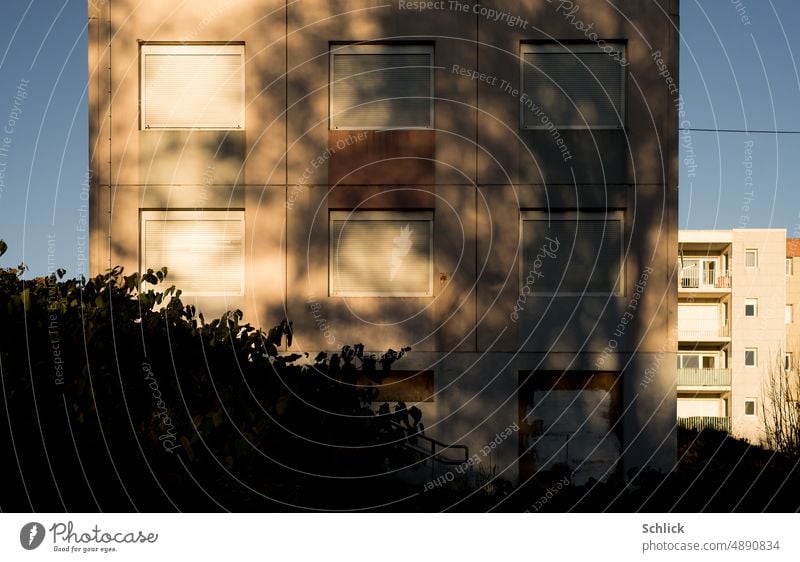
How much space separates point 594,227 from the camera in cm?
1598

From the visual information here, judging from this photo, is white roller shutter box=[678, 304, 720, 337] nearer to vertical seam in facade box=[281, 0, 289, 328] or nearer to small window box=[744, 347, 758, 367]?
small window box=[744, 347, 758, 367]

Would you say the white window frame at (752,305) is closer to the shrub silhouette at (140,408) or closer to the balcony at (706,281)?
the balcony at (706,281)

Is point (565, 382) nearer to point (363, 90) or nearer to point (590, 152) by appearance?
point (590, 152)

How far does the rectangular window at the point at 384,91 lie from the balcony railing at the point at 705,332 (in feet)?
179

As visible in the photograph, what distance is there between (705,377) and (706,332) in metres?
3.55

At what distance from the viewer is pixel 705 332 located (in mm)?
65375

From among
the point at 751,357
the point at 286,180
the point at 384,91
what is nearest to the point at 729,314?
the point at 751,357

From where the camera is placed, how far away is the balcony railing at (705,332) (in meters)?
65.1

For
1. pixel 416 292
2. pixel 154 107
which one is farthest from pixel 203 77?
pixel 416 292

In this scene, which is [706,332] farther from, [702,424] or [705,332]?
[702,424]

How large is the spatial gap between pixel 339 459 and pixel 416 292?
6933 millimetres

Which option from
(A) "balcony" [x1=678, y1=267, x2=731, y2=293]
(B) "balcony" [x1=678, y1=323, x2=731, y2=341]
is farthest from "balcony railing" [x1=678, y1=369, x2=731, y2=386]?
(A) "balcony" [x1=678, y1=267, x2=731, y2=293]

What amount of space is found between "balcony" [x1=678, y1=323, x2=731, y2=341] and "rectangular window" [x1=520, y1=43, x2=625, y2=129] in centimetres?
5252

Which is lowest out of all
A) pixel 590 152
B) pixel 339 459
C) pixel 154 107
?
pixel 339 459
